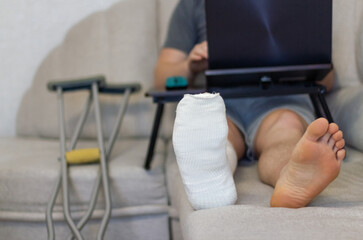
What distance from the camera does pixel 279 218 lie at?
0.70 m

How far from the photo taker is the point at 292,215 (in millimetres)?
704

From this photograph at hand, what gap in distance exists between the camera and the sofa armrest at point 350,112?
115cm

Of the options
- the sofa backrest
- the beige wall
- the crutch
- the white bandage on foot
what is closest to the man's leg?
the white bandage on foot

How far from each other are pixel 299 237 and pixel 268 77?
509mm

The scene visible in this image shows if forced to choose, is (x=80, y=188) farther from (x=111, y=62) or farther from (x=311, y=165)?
(x=311, y=165)

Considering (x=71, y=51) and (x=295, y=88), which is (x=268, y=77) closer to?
(x=295, y=88)

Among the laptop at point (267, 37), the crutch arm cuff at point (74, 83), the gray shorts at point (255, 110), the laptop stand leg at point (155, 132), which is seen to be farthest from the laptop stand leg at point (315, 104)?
the crutch arm cuff at point (74, 83)

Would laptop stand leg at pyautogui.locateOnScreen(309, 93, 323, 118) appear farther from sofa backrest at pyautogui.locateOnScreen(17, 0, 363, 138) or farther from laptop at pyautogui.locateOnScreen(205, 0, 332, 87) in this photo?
sofa backrest at pyautogui.locateOnScreen(17, 0, 363, 138)

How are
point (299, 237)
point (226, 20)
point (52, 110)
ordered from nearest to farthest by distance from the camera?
point (299, 237), point (226, 20), point (52, 110)

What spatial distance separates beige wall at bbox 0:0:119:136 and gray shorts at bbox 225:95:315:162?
932mm

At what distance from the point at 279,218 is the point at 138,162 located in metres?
0.69

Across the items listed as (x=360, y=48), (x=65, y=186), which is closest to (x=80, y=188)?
(x=65, y=186)

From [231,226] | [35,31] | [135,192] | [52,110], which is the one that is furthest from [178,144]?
[35,31]

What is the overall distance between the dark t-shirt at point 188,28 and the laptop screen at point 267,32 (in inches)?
22.0
